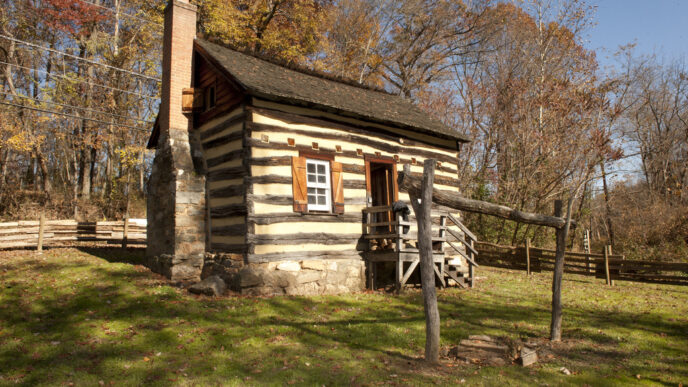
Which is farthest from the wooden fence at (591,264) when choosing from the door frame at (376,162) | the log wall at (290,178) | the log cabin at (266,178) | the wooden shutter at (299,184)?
the wooden shutter at (299,184)

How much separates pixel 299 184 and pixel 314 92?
308 cm

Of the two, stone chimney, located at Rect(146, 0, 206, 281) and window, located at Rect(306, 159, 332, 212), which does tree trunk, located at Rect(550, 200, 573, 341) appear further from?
stone chimney, located at Rect(146, 0, 206, 281)

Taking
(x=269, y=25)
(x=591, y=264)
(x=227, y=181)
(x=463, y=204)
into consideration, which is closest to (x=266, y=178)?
(x=227, y=181)

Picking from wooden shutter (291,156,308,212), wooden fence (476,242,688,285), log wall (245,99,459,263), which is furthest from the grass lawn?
wooden shutter (291,156,308,212)

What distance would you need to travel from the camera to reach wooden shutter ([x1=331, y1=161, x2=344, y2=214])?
38.4ft

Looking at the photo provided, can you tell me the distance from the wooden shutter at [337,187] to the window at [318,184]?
0.14 meters

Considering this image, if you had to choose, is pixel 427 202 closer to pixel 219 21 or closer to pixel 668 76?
pixel 219 21

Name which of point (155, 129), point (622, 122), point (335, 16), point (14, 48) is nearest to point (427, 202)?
point (155, 129)

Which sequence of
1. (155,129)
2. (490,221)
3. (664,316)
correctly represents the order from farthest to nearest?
(490,221) → (155,129) → (664,316)

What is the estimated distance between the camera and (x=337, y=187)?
11812mm

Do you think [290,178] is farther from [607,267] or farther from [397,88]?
[397,88]

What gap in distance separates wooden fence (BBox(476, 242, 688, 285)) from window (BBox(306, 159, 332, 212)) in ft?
32.3

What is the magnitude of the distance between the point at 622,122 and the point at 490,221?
15.8m

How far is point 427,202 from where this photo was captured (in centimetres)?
657
